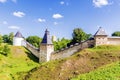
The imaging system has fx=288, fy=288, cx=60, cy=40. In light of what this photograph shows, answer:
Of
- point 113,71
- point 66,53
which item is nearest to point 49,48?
point 66,53

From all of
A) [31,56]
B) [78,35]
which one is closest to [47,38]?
[31,56]

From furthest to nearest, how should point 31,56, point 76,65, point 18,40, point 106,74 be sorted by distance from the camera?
point 18,40 → point 31,56 → point 76,65 → point 106,74

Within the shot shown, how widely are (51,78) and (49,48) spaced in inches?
676

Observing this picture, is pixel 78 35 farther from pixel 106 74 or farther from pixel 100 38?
pixel 106 74

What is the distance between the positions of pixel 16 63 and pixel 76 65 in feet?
58.2

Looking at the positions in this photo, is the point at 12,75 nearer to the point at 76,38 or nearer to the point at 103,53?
the point at 103,53

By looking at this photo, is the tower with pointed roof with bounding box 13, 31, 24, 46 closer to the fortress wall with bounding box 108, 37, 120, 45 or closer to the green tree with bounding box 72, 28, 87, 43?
the green tree with bounding box 72, 28, 87, 43

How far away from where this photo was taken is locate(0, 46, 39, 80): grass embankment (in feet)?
161

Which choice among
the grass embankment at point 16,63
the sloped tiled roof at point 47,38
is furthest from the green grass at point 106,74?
the sloped tiled roof at point 47,38

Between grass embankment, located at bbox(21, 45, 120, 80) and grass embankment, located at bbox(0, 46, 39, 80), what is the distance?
3.78m

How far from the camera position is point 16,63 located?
58625 mm

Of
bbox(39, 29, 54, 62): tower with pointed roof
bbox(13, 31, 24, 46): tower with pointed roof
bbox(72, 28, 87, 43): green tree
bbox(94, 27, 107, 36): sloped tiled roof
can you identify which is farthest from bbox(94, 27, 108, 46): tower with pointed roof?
bbox(13, 31, 24, 46): tower with pointed roof

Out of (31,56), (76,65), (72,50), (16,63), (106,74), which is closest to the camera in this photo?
(106,74)

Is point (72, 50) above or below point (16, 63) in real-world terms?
above
